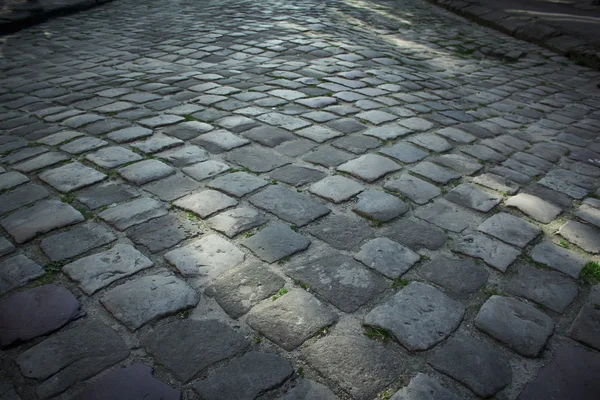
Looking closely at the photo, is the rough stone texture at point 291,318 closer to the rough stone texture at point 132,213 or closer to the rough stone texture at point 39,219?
the rough stone texture at point 132,213

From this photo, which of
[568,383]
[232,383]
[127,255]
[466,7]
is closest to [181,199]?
[127,255]

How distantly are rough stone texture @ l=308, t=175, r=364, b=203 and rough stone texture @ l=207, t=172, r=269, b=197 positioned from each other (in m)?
0.31

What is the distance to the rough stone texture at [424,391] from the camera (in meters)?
1.33

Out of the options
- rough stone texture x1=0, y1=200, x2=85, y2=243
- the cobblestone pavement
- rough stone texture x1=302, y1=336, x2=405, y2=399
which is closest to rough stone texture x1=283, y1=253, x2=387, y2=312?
the cobblestone pavement

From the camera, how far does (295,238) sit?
2.00 meters

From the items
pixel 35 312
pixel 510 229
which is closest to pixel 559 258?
pixel 510 229

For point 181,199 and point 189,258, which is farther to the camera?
point 181,199

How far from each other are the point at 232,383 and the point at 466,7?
9.00 meters

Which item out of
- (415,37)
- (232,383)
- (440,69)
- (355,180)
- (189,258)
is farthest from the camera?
(415,37)

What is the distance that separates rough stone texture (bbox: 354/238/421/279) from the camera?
1836 mm

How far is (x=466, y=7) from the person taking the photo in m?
8.38

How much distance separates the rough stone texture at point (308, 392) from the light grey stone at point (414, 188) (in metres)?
1.28

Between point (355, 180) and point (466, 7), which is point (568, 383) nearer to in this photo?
point (355, 180)

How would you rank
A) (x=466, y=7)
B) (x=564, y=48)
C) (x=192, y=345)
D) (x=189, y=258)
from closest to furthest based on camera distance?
(x=192, y=345)
(x=189, y=258)
(x=564, y=48)
(x=466, y=7)
